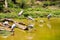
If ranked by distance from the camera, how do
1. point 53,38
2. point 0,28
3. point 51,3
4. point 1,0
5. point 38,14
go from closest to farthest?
point 53,38
point 0,28
point 38,14
point 1,0
point 51,3

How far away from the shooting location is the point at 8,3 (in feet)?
126

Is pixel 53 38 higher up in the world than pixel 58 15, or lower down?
higher up

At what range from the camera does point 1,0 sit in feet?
120

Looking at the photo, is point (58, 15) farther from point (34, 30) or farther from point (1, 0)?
point (34, 30)

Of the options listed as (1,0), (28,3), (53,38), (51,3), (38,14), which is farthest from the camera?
(51,3)

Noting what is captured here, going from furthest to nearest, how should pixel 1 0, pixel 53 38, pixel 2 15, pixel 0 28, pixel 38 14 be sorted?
pixel 1 0
pixel 38 14
pixel 2 15
pixel 0 28
pixel 53 38

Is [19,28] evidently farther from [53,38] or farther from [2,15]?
[2,15]

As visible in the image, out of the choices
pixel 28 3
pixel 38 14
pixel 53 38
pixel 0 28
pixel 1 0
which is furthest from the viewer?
pixel 28 3

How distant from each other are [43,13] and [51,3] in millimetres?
12047

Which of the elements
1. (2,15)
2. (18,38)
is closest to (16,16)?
(2,15)

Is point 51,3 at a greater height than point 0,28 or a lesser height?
lesser

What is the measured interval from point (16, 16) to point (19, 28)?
9112 mm

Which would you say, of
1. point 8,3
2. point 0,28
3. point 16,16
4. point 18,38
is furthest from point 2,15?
point 18,38

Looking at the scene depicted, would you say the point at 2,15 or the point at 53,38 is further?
the point at 2,15
